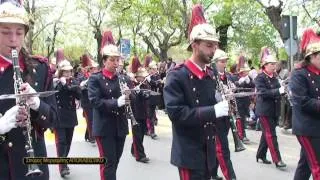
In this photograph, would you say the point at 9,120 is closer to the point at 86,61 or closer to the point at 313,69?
the point at 313,69

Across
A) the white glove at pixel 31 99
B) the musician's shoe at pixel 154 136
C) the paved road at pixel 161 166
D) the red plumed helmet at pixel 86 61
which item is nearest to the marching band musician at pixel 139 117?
the paved road at pixel 161 166

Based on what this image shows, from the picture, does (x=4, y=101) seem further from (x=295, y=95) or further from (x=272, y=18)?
(x=272, y=18)

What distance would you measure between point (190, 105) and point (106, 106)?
7.68 ft

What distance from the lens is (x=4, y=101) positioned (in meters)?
3.73

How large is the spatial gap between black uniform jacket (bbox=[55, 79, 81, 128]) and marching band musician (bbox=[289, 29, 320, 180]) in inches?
172

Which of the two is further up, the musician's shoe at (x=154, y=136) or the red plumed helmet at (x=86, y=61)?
the red plumed helmet at (x=86, y=61)

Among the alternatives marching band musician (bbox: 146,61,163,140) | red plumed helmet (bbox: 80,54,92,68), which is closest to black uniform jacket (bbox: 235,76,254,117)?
marching band musician (bbox: 146,61,163,140)

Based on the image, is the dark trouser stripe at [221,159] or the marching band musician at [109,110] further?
the dark trouser stripe at [221,159]

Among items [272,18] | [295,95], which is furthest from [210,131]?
[272,18]

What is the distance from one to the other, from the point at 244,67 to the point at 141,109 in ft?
11.3

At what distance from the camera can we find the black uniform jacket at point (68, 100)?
9344mm

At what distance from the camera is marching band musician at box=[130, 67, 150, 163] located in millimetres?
10578

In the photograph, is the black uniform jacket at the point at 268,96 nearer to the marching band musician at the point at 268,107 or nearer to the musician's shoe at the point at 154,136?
the marching band musician at the point at 268,107

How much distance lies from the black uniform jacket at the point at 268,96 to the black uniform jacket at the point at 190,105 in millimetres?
4839
